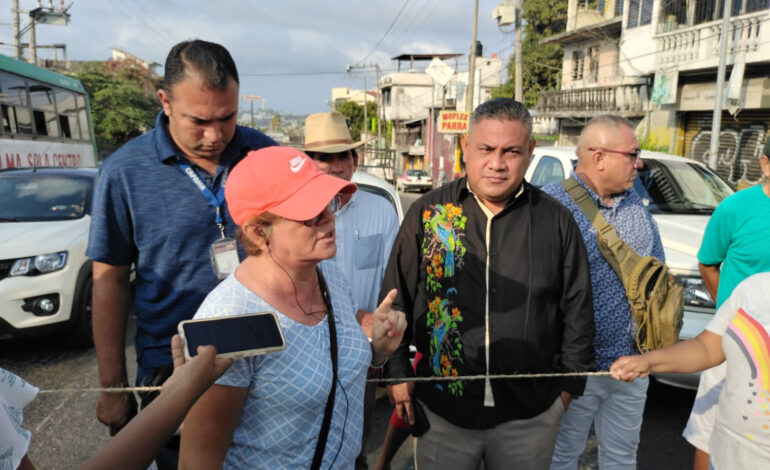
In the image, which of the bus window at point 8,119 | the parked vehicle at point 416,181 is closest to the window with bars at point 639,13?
the parked vehicle at point 416,181

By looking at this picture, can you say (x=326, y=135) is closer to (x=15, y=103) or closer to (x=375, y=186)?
(x=375, y=186)

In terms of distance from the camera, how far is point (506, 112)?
2418mm

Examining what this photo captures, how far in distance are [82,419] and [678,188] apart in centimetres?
570

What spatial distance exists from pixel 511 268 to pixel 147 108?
39594 millimetres

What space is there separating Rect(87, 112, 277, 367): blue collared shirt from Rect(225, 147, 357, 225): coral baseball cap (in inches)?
25.1

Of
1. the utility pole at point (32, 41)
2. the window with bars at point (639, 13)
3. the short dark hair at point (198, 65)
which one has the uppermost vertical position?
the window with bars at point (639, 13)

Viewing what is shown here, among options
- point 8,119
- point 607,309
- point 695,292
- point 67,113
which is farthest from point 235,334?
point 67,113

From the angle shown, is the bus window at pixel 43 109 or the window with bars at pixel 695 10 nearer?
the bus window at pixel 43 109

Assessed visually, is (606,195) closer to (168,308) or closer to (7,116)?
(168,308)

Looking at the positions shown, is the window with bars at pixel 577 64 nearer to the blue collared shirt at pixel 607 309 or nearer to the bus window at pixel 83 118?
the bus window at pixel 83 118

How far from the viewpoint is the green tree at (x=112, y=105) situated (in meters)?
34.0

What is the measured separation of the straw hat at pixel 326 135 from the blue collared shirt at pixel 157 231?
120cm

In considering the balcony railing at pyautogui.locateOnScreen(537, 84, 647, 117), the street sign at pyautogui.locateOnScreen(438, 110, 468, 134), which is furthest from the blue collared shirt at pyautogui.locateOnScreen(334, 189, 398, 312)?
the balcony railing at pyautogui.locateOnScreen(537, 84, 647, 117)

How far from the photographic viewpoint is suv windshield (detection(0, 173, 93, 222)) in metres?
5.78
